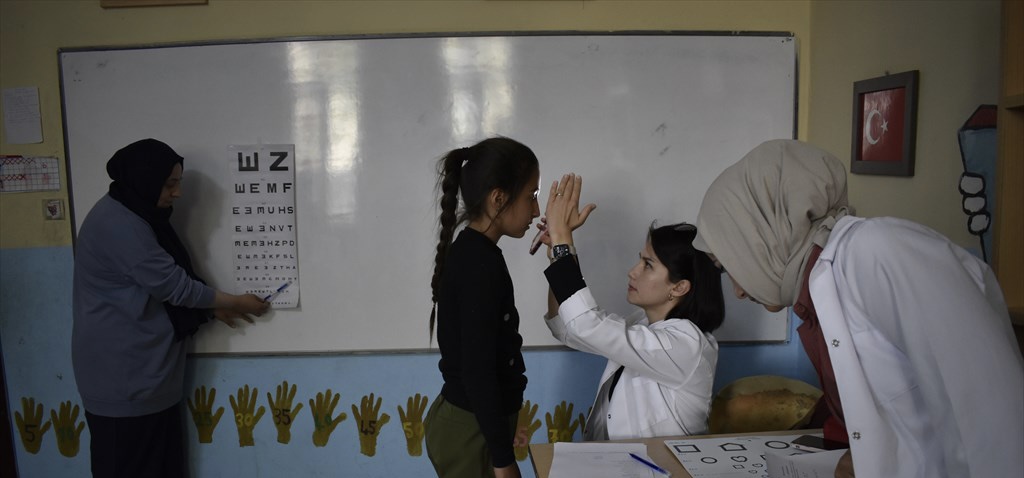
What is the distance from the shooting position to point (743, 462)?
132 centimetres

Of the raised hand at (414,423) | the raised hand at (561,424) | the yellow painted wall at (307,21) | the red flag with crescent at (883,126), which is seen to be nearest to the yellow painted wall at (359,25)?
the yellow painted wall at (307,21)

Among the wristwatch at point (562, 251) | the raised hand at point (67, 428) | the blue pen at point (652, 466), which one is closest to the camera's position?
the blue pen at point (652, 466)

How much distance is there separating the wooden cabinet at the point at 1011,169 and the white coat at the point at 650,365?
60 cm

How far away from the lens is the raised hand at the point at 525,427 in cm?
235

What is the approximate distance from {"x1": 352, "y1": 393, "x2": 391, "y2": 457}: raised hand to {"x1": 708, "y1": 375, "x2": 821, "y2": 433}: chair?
1179 millimetres

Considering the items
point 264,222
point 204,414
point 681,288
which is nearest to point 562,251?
point 681,288

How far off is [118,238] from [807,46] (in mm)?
2395

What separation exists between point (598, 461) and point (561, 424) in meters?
1.08

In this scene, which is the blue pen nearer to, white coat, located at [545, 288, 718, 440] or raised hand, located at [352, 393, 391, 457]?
white coat, located at [545, 288, 718, 440]

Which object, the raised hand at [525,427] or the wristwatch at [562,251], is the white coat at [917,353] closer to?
the wristwatch at [562,251]

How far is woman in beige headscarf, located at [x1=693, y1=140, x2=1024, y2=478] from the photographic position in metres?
0.85

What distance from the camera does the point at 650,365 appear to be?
4.85 feet

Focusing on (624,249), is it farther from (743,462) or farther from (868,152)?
(743,462)

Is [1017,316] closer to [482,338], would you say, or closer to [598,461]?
[598,461]
